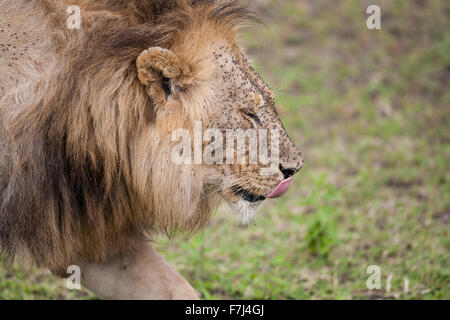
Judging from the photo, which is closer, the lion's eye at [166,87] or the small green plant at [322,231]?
the lion's eye at [166,87]

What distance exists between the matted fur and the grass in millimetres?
575

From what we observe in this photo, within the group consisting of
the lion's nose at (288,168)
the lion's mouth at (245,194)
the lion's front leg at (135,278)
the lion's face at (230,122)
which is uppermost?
the lion's face at (230,122)

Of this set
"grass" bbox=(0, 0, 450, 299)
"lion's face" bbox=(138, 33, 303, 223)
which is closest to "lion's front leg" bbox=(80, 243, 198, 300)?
"grass" bbox=(0, 0, 450, 299)

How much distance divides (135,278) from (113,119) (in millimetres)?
925

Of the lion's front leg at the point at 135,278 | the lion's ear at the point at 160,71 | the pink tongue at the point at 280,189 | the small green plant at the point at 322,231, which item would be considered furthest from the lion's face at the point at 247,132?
the small green plant at the point at 322,231

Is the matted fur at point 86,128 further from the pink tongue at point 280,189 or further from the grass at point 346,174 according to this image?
the grass at point 346,174

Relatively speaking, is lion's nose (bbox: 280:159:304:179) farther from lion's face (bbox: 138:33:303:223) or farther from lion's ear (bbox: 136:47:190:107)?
lion's ear (bbox: 136:47:190:107)

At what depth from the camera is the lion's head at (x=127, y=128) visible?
9.21ft

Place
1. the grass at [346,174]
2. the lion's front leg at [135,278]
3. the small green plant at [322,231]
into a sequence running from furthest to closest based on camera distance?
the small green plant at [322,231] → the grass at [346,174] → the lion's front leg at [135,278]

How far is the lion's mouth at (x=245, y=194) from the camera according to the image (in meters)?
3.00

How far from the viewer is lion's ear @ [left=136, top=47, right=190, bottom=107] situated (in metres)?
2.77

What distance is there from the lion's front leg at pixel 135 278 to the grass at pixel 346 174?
0.42 m

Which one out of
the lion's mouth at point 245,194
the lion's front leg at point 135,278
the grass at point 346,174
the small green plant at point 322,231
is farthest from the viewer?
the small green plant at point 322,231

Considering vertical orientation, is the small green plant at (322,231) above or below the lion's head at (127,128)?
below
